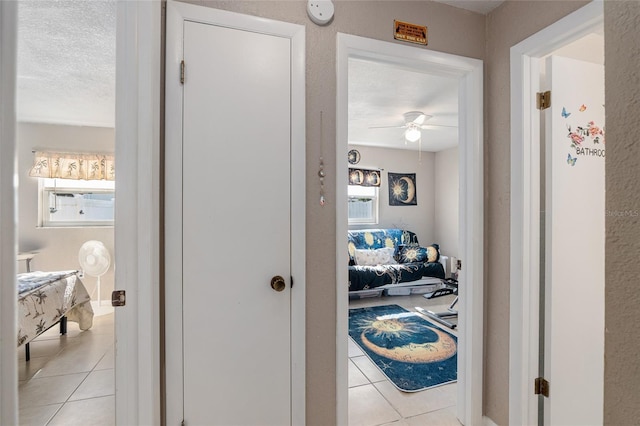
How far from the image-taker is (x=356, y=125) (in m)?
4.07

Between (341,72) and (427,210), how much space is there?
16.3 feet

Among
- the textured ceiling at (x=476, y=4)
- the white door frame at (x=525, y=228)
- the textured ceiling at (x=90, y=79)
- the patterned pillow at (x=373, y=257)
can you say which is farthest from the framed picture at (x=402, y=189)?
the white door frame at (x=525, y=228)

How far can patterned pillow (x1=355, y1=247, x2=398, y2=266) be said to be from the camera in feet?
15.5

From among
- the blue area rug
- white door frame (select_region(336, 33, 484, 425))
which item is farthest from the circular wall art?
white door frame (select_region(336, 33, 484, 425))

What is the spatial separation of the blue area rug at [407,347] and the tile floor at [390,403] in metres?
0.08

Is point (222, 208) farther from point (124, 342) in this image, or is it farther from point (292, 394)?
point (292, 394)

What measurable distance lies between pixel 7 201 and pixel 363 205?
5.27 metres

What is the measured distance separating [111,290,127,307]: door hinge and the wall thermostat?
1.48m

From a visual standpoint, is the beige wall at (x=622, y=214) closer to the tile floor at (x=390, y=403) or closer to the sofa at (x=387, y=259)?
the tile floor at (x=390, y=403)

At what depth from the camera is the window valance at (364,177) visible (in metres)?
5.27

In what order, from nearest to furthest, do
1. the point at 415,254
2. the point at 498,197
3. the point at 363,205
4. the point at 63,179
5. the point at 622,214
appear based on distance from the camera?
the point at 622,214 < the point at 63,179 < the point at 498,197 < the point at 415,254 < the point at 363,205

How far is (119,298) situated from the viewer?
106 centimetres

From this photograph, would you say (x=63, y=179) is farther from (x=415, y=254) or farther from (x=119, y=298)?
(x=415, y=254)

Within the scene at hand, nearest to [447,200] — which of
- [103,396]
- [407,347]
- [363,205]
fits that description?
[363,205]
